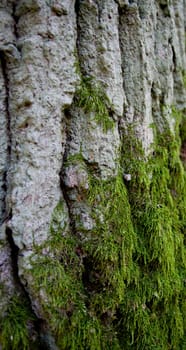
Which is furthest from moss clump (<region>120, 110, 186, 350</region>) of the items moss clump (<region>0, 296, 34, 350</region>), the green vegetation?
moss clump (<region>0, 296, 34, 350</region>)

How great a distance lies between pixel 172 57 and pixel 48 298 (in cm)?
150

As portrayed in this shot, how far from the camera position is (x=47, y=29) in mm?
1163

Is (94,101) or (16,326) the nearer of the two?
(16,326)

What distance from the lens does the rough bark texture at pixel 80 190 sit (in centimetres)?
110

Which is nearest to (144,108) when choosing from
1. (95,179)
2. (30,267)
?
(95,179)

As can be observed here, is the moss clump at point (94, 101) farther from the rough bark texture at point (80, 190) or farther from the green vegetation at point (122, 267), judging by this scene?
the green vegetation at point (122, 267)

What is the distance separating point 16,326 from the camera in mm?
1059

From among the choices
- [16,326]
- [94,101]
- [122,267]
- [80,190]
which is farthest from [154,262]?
[94,101]

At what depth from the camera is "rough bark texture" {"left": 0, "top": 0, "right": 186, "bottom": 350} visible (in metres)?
1.10

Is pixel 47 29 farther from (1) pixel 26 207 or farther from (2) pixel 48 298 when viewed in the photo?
(2) pixel 48 298

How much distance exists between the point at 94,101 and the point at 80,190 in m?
0.37

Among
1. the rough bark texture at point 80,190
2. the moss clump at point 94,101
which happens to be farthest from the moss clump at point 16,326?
the moss clump at point 94,101

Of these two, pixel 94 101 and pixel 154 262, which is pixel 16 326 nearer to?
pixel 154 262

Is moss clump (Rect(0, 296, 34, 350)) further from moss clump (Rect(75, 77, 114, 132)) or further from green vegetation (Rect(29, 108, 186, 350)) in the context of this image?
moss clump (Rect(75, 77, 114, 132))
